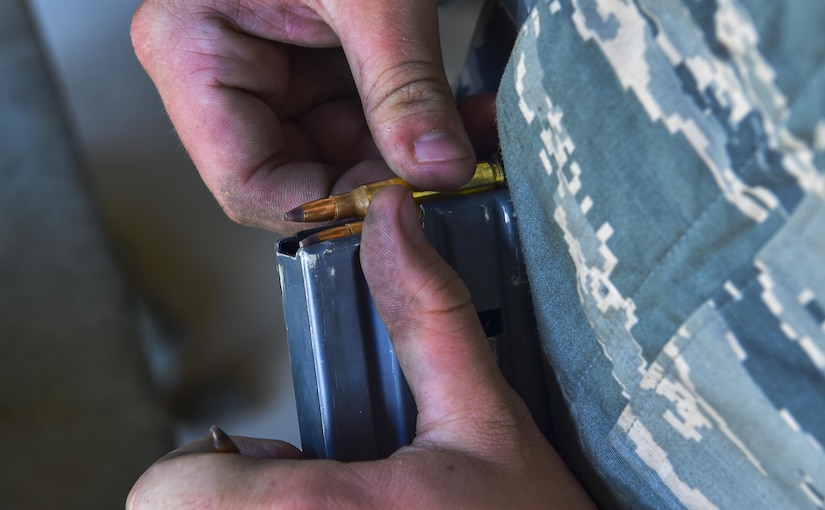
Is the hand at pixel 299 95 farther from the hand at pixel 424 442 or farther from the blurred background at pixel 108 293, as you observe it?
the blurred background at pixel 108 293

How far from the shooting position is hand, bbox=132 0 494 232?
0.55 metres

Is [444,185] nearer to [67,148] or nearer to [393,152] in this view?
[393,152]

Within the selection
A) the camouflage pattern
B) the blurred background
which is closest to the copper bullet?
the camouflage pattern

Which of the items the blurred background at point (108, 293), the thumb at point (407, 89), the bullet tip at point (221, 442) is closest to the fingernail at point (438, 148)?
the thumb at point (407, 89)

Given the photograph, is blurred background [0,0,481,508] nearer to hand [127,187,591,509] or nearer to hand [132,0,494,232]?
hand [132,0,494,232]

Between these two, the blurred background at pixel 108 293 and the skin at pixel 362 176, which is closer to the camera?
the skin at pixel 362 176

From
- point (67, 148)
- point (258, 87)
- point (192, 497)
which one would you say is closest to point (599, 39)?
point (192, 497)

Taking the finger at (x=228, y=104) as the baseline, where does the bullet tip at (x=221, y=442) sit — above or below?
below

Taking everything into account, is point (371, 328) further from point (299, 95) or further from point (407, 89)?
point (299, 95)

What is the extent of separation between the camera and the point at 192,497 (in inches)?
17.3

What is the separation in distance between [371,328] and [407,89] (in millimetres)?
197

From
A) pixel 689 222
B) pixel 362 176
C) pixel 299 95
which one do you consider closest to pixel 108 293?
pixel 299 95

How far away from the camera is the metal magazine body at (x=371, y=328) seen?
18.4 inches

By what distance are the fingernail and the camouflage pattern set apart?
0.11 meters
